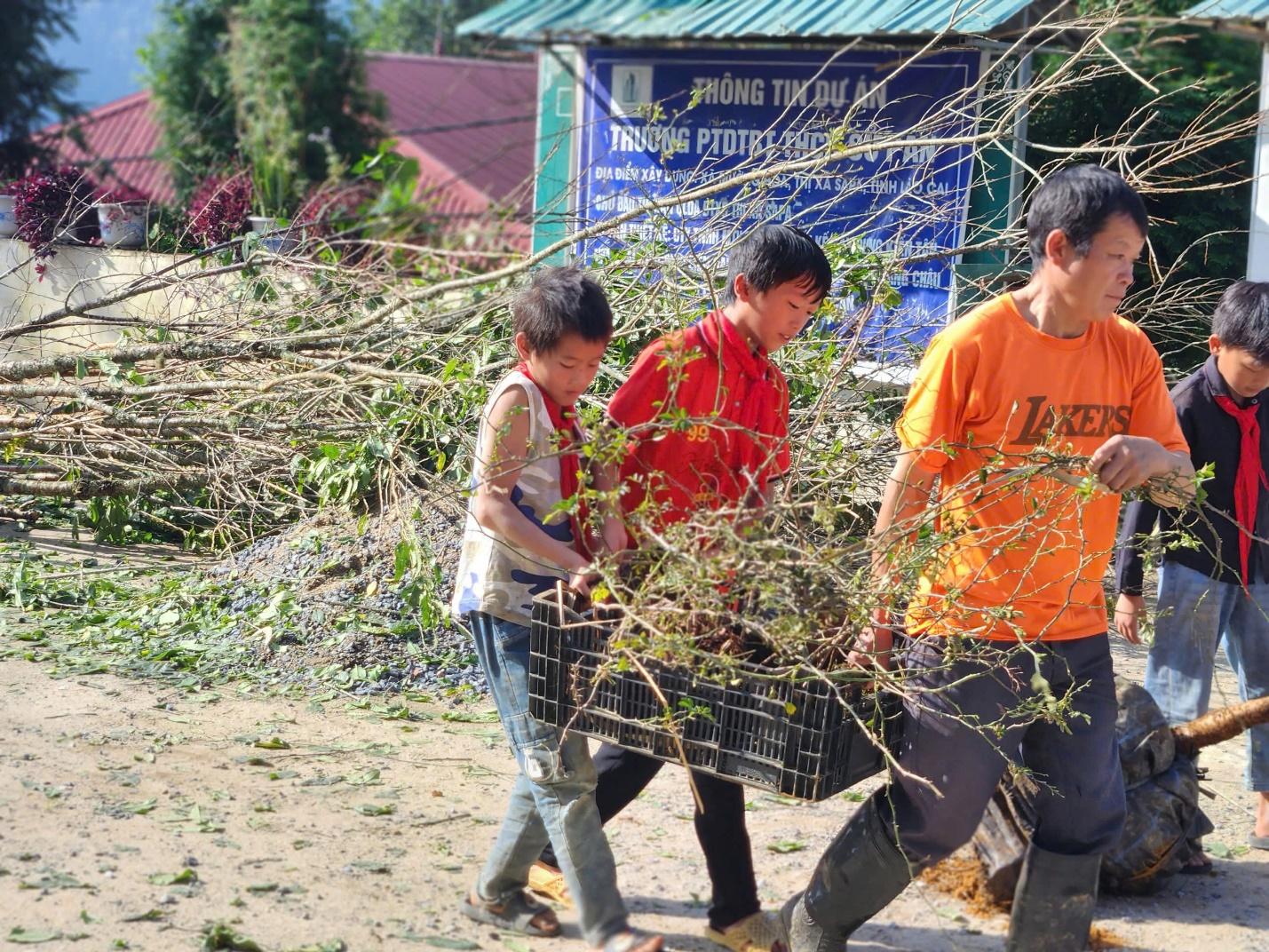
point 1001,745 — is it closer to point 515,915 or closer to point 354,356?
point 515,915

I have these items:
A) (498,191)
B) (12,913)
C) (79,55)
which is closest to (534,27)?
(12,913)

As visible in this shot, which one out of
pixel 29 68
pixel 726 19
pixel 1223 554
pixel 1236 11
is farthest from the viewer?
pixel 29 68

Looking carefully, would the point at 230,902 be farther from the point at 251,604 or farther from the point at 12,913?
the point at 251,604

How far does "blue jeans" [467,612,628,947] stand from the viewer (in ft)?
9.39

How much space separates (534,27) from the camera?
8.38 meters

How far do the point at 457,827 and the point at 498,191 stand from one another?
2229 cm

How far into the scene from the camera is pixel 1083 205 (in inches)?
104

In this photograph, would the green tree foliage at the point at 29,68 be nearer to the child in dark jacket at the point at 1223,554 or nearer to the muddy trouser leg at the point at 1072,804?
the child in dark jacket at the point at 1223,554

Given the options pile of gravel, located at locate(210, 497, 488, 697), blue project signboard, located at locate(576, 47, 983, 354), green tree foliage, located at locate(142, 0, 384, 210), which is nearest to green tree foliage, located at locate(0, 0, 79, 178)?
green tree foliage, located at locate(142, 0, 384, 210)

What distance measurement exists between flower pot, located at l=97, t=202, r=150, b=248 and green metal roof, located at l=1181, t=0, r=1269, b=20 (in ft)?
18.8

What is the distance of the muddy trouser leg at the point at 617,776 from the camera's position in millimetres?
3207

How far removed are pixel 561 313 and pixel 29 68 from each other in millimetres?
16928

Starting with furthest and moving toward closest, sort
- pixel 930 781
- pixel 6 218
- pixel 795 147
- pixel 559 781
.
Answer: pixel 6 218, pixel 795 147, pixel 559 781, pixel 930 781

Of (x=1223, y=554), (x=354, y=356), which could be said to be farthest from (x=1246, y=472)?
(x=354, y=356)
